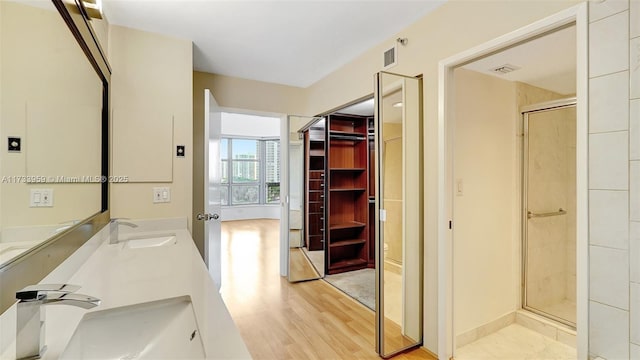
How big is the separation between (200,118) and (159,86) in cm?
77

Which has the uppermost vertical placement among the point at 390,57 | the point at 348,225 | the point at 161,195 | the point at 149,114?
the point at 390,57

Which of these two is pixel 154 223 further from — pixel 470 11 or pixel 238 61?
pixel 470 11

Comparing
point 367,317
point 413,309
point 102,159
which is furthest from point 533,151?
point 102,159

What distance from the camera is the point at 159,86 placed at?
2.41 metres

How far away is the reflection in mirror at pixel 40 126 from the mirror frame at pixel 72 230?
1.4 inches

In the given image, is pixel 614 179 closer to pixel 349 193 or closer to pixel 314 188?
pixel 314 188

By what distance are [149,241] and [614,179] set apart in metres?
2.61

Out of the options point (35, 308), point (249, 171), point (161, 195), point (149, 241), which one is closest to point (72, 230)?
point (149, 241)

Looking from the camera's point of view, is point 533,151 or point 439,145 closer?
point 439,145

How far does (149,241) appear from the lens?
1.98 metres

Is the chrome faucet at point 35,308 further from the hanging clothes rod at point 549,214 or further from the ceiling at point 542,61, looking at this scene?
the hanging clothes rod at point 549,214

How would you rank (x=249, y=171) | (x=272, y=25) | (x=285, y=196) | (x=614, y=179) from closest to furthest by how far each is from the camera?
(x=614, y=179) → (x=272, y=25) → (x=285, y=196) → (x=249, y=171)

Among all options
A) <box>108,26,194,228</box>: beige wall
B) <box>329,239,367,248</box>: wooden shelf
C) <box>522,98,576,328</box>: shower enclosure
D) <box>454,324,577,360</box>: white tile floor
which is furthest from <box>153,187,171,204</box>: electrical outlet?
<box>522,98,576,328</box>: shower enclosure

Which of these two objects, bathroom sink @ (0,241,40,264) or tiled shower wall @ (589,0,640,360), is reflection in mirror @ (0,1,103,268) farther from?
tiled shower wall @ (589,0,640,360)
